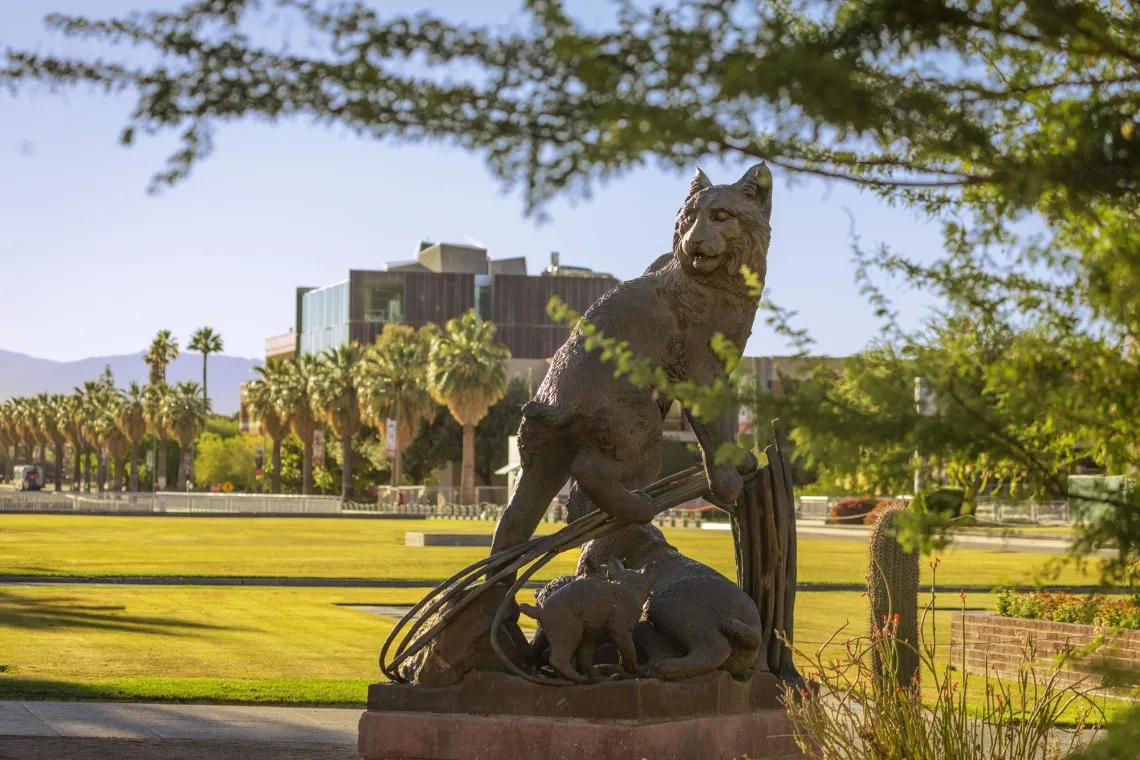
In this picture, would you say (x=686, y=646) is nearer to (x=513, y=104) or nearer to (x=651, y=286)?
(x=651, y=286)

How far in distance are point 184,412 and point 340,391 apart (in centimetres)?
2513

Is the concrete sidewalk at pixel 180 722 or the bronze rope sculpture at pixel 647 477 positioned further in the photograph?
the concrete sidewalk at pixel 180 722

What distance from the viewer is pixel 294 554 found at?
105 feet

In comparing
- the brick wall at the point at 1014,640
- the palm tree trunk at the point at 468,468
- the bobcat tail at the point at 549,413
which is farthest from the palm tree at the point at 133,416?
the bobcat tail at the point at 549,413

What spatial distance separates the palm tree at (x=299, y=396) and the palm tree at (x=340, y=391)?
4.45 ft

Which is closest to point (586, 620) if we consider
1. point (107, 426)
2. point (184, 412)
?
point (184, 412)

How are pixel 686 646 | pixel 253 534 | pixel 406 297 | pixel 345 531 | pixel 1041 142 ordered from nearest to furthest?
pixel 1041 142 → pixel 686 646 → pixel 253 534 → pixel 345 531 → pixel 406 297

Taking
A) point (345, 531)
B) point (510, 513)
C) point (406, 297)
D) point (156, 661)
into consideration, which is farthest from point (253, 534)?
point (406, 297)

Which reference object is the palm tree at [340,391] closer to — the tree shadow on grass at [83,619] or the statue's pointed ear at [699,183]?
the tree shadow on grass at [83,619]

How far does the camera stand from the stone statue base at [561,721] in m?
5.96

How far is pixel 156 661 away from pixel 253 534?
2953 cm

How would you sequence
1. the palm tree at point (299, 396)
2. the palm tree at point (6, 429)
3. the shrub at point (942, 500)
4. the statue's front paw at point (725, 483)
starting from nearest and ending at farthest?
the shrub at point (942, 500), the statue's front paw at point (725, 483), the palm tree at point (299, 396), the palm tree at point (6, 429)

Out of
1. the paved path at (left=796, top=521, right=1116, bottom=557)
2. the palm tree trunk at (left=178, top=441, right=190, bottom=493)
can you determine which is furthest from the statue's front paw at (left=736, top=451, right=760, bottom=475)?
the palm tree trunk at (left=178, top=441, right=190, bottom=493)

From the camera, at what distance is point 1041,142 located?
283 centimetres
